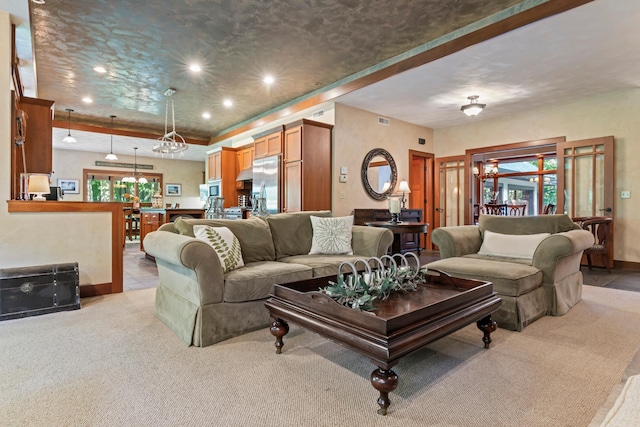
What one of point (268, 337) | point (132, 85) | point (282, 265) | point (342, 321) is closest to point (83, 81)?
point (132, 85)

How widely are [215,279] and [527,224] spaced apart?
3.10 meters

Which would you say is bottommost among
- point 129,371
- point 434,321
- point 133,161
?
point 129,371

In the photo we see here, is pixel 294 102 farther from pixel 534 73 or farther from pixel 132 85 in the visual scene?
pixel 534 73

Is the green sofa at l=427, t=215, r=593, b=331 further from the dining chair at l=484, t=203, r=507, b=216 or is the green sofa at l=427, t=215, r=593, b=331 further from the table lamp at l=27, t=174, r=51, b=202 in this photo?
the dining chair at l=484, t=203, r=507, b=216

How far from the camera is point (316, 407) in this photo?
5.10 feet

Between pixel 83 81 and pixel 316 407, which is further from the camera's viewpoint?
pixel 83 81

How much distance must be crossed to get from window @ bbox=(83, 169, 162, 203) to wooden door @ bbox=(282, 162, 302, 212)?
721 cm

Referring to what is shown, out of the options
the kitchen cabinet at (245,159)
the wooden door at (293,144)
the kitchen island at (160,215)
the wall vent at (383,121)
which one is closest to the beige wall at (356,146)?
the wall vent at (383,121)

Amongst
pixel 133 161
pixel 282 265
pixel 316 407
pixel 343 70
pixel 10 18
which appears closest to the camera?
pixel 316 407

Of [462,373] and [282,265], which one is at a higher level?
[282,265]

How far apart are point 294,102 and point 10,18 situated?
403 centimetres

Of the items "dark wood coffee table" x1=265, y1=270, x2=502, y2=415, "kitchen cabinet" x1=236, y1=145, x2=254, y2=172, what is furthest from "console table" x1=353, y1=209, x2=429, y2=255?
"dark wood coffee table" x1=265, y1=270, x2=502, y2=415

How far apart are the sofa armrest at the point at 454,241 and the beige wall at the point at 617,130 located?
329 cm

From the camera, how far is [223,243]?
267cm
